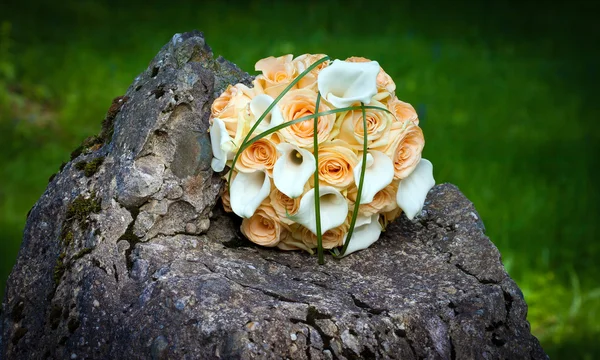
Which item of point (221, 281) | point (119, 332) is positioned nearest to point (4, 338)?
point (119, 332)

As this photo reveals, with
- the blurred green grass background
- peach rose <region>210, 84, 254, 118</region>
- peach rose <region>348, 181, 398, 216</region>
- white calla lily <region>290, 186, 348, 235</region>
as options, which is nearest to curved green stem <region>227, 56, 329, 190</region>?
peach rose <region>210, 84, 254, 118</region>

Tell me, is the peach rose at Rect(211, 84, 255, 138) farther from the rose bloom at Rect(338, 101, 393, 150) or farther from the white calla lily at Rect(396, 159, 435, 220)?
the white calla lily at Rect(396, 159, 435, 220)

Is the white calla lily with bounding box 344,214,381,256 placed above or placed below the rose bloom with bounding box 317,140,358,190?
below

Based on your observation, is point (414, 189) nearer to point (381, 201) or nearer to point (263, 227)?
point (381, 201)

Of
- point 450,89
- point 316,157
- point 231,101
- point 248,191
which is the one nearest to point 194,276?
point 248,191

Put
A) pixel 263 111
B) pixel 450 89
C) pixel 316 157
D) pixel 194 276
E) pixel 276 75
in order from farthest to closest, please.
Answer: pixel 450 89 < pixel 276 75 < pixel 263 111 < pixel 316 157 < pixel 194 276

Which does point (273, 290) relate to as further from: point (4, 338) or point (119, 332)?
point (4, 338)
